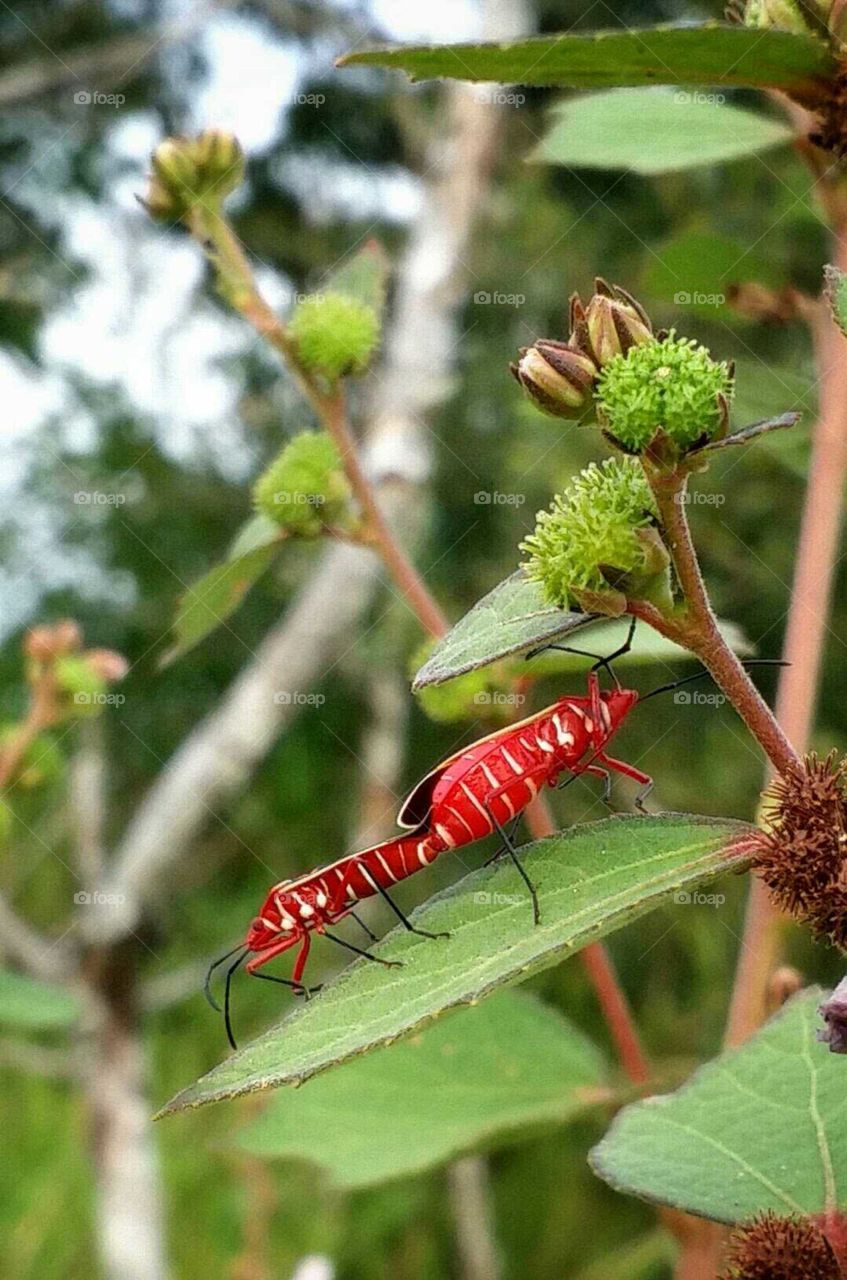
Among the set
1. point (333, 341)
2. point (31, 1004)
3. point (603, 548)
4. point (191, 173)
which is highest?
point (191, 173)

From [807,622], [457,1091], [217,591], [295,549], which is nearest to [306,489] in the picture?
[217,591]

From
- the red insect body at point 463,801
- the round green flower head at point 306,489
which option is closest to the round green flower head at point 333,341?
the round green flower head at point 306,489

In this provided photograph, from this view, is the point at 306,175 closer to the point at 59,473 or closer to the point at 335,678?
the point at 59,473

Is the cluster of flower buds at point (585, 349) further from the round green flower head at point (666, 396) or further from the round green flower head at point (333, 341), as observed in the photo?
the round green flower head at point (333, 341)

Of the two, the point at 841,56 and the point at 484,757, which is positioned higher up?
the point at 841,56

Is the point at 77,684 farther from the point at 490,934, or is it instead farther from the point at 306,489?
the point at 490,934

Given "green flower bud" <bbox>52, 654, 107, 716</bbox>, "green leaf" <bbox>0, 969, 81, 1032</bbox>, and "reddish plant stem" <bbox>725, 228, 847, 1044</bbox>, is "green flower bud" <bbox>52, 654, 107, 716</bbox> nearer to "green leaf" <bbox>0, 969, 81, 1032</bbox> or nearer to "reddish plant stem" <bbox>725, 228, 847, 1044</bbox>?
"green leaf" <bbox>0, 969, 81, 1032</bbox>

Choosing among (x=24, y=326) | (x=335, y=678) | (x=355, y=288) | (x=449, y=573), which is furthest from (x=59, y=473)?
(x=355, y=288)
